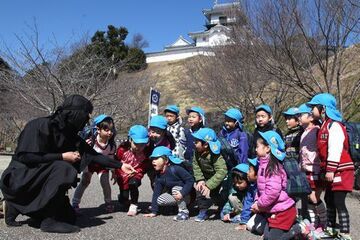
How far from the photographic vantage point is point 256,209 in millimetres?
4168

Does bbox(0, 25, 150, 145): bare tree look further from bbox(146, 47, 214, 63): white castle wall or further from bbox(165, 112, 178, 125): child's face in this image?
bbox(146, 47, 214, 63): white castle wall

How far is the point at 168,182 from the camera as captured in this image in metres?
5.15

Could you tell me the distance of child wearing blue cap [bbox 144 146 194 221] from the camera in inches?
198

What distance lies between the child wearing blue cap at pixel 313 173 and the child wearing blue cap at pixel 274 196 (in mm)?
620

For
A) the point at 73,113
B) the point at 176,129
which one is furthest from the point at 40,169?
the point at 176,129

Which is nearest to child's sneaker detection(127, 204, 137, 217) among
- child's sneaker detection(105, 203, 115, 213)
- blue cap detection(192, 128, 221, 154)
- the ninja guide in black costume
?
child's sneaker detection(105, 203, 115, 213)

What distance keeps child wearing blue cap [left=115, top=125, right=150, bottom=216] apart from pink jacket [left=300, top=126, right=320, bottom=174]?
1.94 metres

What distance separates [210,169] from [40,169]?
6.75 feet

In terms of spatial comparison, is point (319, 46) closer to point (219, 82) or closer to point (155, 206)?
point (155, 206)

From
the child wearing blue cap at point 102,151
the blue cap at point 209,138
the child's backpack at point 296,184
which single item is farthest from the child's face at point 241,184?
the child wearing blue cap at point 102,151

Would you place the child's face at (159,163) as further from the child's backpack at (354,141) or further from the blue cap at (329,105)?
the child's backpack at (354,141)

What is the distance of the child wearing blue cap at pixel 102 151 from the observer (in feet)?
17.5

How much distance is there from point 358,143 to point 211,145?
1.65m

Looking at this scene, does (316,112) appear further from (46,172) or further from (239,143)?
(46,172)
